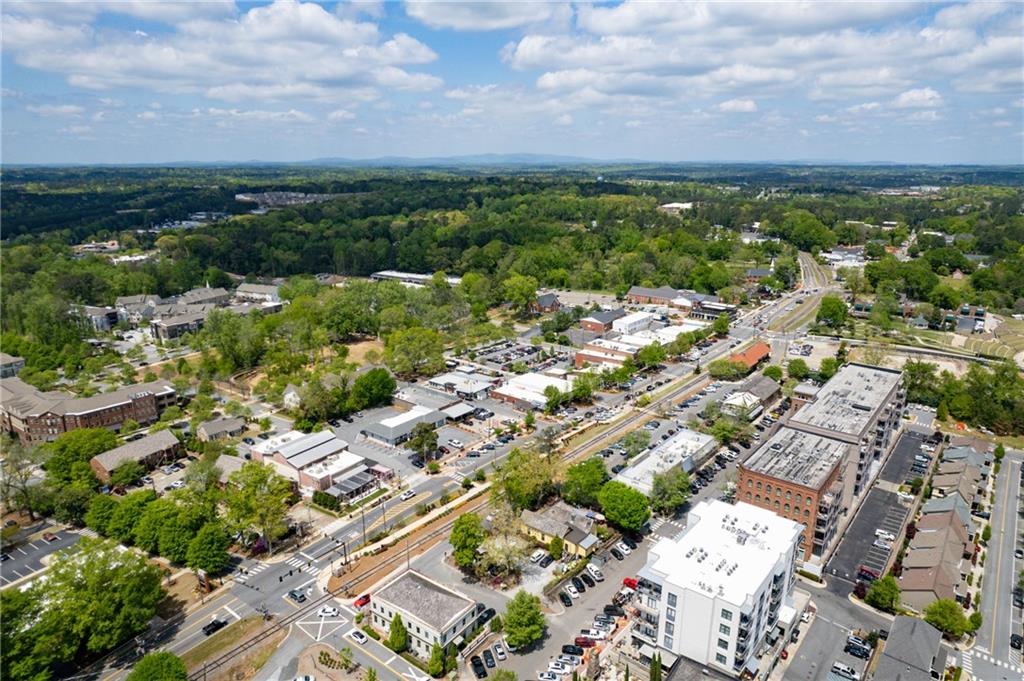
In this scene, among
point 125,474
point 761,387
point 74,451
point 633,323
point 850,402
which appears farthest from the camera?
point 633,323

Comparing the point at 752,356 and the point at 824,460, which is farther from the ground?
the point at 824,460

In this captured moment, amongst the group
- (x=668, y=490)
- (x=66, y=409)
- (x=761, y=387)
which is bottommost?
Result: (x=761, y=387)

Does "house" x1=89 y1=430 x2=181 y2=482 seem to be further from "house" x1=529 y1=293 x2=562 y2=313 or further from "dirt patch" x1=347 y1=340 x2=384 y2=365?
"house" x1=529 y1=293 x2=562 y2=313

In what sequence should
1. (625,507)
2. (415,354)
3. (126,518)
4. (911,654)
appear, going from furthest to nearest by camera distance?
Result: (415,354) < (625,507) < (126,518) < (911,654)

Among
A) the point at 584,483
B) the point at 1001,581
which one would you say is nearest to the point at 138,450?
the point at 584,483

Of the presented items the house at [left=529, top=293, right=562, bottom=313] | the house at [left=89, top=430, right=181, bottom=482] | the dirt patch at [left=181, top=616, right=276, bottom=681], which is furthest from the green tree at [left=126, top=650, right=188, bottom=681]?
the house at [left=529, top=293, right=562, bottom=313]

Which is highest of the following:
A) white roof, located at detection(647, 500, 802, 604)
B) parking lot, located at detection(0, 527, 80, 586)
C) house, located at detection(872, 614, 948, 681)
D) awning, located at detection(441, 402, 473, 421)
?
white roof, located at detection(647, 500, 802, 604)

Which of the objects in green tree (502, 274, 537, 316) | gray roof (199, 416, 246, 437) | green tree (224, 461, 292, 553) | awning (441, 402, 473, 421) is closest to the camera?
green tree (224, 461, 292, 553)

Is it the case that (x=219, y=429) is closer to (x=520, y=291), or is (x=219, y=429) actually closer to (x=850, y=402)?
(x=520, y=291)
